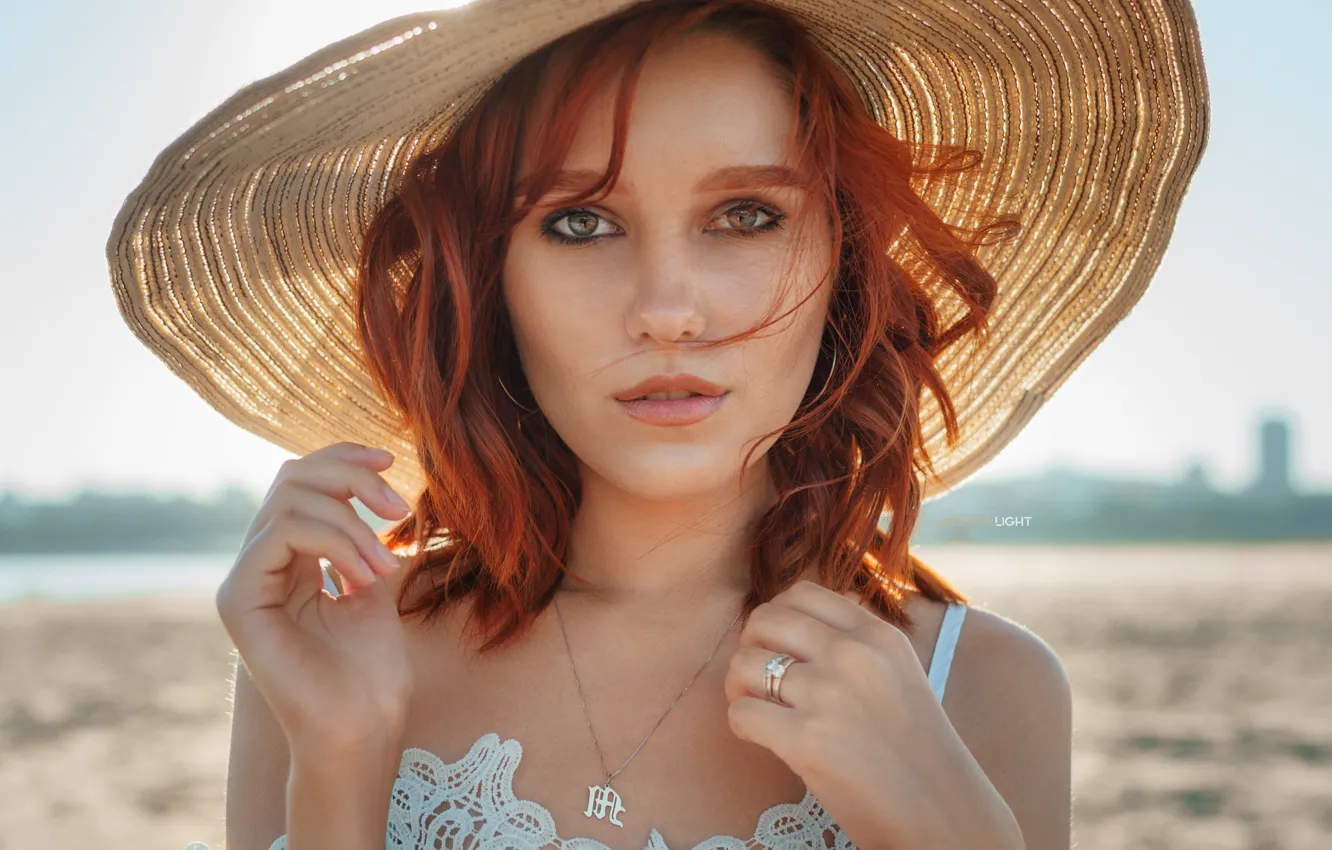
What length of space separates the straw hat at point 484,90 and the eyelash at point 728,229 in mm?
229

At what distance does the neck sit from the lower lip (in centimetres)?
29

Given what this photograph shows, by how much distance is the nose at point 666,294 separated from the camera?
1708mm

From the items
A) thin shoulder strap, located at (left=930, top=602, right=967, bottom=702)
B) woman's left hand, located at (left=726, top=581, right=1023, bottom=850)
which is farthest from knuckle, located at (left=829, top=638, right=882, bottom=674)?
thin shoulder strap, located at (left=930, top=602, right=967, bottom=702)

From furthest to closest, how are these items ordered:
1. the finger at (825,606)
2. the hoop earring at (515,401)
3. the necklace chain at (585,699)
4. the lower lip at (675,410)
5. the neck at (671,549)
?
the hoop earring at (515,401), the neck at (671,549), the necklace chain at (585,699), the lower lip at (675,410), the finger at (825,606)

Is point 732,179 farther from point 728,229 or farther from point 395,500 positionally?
point 395,500

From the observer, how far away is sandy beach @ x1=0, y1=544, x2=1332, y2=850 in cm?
666

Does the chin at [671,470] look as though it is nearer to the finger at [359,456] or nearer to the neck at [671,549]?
the neck at [671,549]

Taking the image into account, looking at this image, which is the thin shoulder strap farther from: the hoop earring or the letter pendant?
the hoop earring

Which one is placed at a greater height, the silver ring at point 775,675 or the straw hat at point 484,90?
the straw hat at point 484,90

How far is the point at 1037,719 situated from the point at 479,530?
36.3 inches

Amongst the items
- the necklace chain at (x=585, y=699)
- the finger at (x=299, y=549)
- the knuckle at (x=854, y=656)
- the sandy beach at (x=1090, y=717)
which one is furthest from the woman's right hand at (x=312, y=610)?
the sandy beach at (x=1090, y=717)

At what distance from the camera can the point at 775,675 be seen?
A: 1.62m

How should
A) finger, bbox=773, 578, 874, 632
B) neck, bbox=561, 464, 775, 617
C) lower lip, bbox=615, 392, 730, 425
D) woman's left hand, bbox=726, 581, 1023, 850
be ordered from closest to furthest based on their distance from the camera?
woman's left hand, bbox=726, 581, 1023, 850
finger, bbox=773, 578, 874, 632
lower lip, bbox=615, 392, 730, 425
neck, bbox=561, 464, 775, 617

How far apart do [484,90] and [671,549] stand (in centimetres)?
78
